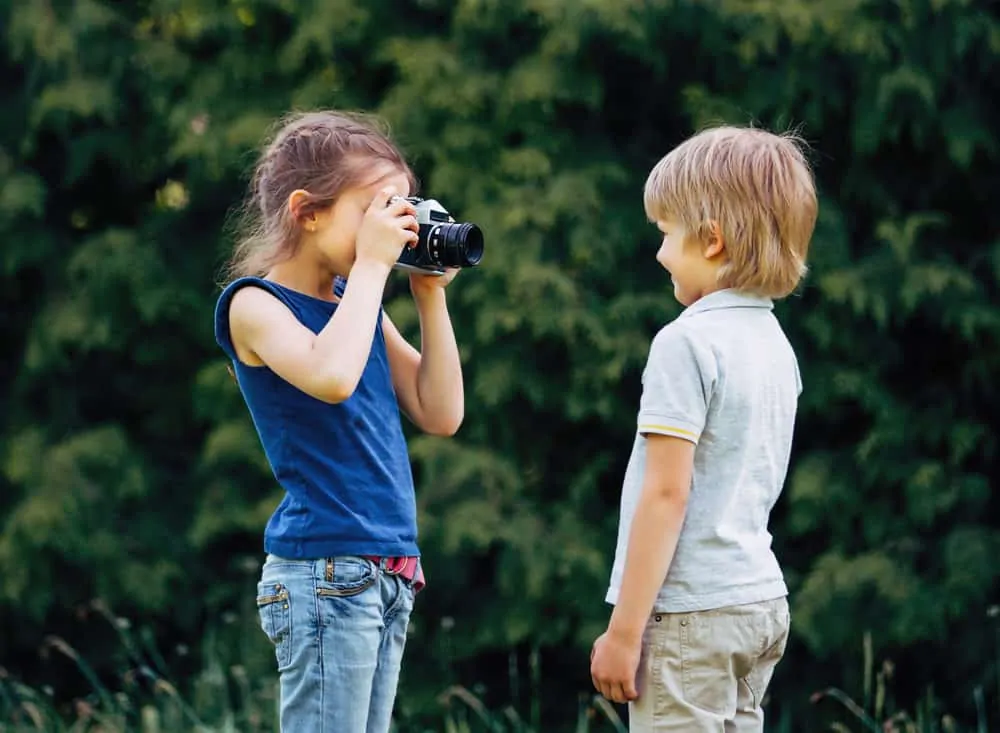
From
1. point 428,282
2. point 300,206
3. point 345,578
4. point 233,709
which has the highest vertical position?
point 300,206

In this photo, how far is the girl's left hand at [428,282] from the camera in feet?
7.79

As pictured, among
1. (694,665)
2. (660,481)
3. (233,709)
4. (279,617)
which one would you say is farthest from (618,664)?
(233,709)

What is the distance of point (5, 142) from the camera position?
483 cm

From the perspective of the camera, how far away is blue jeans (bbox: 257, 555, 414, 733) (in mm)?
2070

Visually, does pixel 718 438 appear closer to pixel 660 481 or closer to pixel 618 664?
pixel 660 481

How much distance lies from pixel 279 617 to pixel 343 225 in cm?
64

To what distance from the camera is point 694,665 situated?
A: 6.64 feet

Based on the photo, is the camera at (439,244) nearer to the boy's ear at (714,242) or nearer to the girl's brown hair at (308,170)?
the girl's brown hair at (308,170)

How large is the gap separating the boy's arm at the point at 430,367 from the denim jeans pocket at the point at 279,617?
0.46 metres

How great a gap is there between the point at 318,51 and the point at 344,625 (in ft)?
9.35

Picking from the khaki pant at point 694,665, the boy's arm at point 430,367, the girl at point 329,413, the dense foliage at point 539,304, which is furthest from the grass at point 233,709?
the khaki pant at point 694,665

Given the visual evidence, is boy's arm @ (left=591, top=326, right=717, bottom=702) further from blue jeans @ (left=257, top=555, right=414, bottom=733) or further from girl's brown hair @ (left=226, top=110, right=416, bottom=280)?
girl's brown hair @ (left=226, top=110, right=416, bottom=280)

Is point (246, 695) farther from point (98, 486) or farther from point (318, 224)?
point (318, 224)

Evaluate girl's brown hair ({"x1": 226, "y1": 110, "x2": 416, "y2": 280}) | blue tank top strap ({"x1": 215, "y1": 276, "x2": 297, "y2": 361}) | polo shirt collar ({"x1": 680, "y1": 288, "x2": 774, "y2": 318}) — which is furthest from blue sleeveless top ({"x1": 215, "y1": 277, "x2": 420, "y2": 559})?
polo shirt collar ({"x1": 680, "y1": 288, "x2": 774, "y2": 318})
